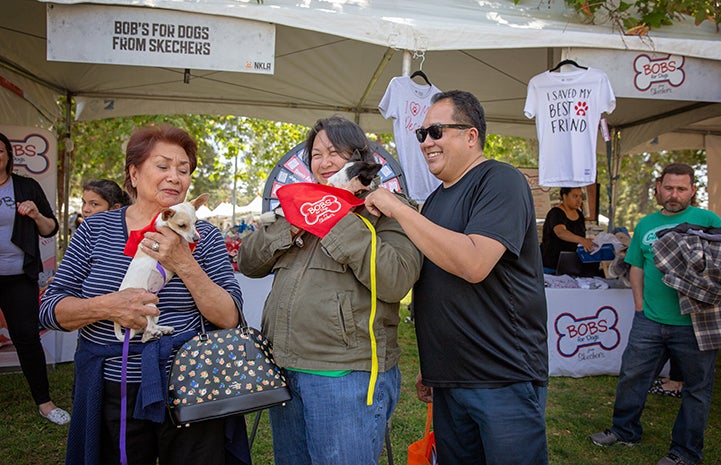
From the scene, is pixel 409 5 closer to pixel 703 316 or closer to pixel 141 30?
pixel 141 30

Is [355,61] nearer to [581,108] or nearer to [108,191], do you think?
[581,108]

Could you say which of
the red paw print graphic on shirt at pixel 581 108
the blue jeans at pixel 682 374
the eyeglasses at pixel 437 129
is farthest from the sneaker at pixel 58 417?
the red paw print graphic on shirt at pixel 581 108

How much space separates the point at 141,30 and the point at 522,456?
12.0 feet

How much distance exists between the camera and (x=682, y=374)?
3758 millimetres

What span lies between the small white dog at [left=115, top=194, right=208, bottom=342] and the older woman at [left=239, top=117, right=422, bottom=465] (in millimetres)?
277

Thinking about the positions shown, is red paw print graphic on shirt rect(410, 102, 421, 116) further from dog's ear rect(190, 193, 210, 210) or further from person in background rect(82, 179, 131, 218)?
dog's ear rect(190, 193, 210, 210)

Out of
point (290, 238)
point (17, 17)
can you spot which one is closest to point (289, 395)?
point (290, 238)

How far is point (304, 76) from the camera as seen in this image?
6652mm

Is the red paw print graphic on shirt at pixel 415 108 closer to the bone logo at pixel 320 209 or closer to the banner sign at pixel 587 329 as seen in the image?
the banner sign at pixel 587 329

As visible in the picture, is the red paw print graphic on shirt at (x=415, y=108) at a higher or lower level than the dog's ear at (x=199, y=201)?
higher

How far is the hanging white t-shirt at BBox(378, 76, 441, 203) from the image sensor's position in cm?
443

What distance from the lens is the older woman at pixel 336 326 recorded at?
171 centimetres

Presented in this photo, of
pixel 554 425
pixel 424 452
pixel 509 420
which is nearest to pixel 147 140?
pixel 509 420

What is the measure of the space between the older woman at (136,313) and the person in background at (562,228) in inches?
199
